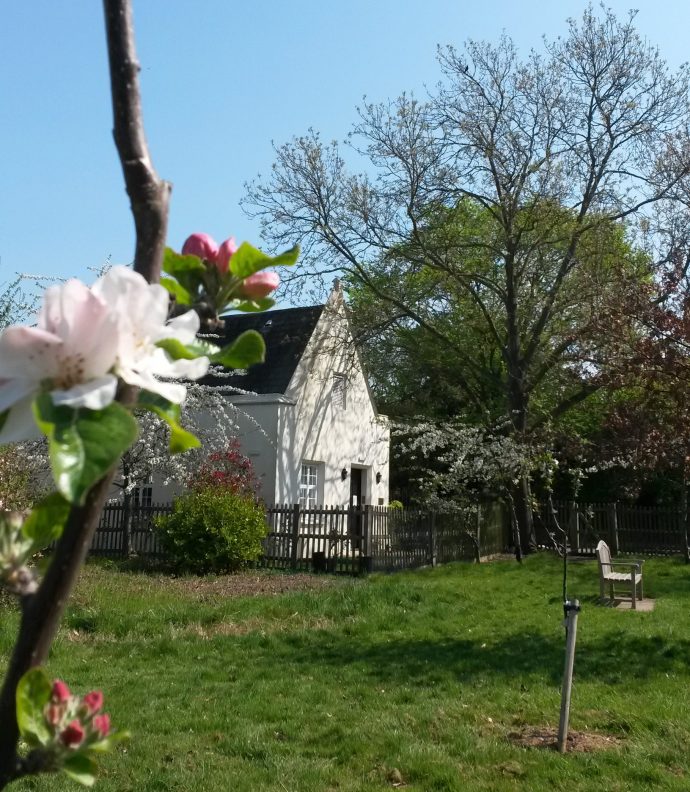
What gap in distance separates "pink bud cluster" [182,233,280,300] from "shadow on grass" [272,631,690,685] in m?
7.39

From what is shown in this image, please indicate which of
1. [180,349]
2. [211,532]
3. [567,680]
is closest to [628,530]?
[211,532]

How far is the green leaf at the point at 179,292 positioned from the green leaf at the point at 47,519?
33 centimetres

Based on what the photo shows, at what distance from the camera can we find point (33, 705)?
0.77m

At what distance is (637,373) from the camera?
9750 mm

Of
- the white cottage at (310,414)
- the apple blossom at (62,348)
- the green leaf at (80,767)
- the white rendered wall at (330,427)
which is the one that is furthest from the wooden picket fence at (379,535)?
the apple blossom at (62,348)

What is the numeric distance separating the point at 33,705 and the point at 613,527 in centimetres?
2103

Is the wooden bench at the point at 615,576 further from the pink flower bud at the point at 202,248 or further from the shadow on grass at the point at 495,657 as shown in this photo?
the pink flower bud at the point at 202,248

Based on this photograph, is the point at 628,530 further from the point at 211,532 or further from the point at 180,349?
the point at 180,349

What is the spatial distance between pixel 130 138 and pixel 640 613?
464 inches

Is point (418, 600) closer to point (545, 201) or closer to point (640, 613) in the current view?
point (640, 613)

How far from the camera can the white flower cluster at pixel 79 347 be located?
2.35 feet

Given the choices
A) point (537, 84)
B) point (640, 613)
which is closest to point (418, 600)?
point (640, 613)

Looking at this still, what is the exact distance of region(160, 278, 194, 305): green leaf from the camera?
1040mm

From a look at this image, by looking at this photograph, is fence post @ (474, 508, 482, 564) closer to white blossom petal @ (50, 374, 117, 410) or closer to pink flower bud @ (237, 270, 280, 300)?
pink flower bud @ (237, 270, 280, 300)
